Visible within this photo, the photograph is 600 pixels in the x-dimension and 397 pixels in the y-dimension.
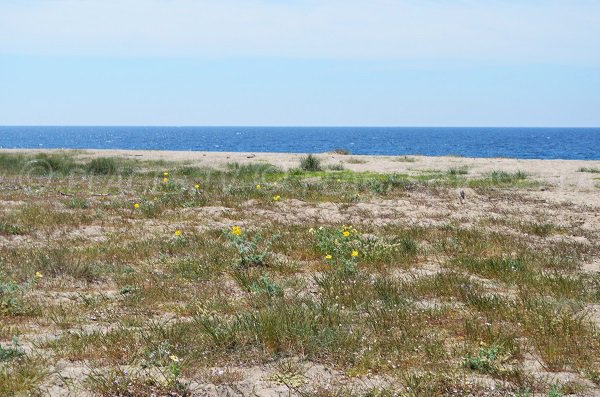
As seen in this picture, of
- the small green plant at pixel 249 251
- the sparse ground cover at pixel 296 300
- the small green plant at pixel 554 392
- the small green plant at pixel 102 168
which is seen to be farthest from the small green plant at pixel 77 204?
the small green plant at pixel 554 392

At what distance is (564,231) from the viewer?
12.0 metres

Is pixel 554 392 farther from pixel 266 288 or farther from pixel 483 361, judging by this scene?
pixel 266 288

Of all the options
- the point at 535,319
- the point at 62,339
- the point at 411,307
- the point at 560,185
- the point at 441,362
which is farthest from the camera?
the point at 560,185

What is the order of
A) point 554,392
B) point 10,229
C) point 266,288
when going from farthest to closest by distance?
1. point 10,229
2. point 266,288
3. point 554,392

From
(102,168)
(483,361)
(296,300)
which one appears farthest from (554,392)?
(102,168)

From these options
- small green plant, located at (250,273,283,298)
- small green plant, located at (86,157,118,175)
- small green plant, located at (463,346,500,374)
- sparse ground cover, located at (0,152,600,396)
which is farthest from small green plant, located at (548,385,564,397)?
small green plant, located at (86,157,118,175)

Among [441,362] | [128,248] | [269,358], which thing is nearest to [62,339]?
[269,358]

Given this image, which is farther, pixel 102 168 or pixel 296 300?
pixel 102 168

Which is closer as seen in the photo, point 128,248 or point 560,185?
point 128,248

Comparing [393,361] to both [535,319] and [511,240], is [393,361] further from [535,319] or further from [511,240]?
[511,240]

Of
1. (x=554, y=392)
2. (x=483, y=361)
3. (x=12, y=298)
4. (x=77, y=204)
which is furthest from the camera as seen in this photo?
(x=77, y=204)

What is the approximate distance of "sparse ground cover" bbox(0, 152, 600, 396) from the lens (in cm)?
494

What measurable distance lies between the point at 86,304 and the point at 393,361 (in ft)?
11.8

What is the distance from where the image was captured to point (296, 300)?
6812mm
